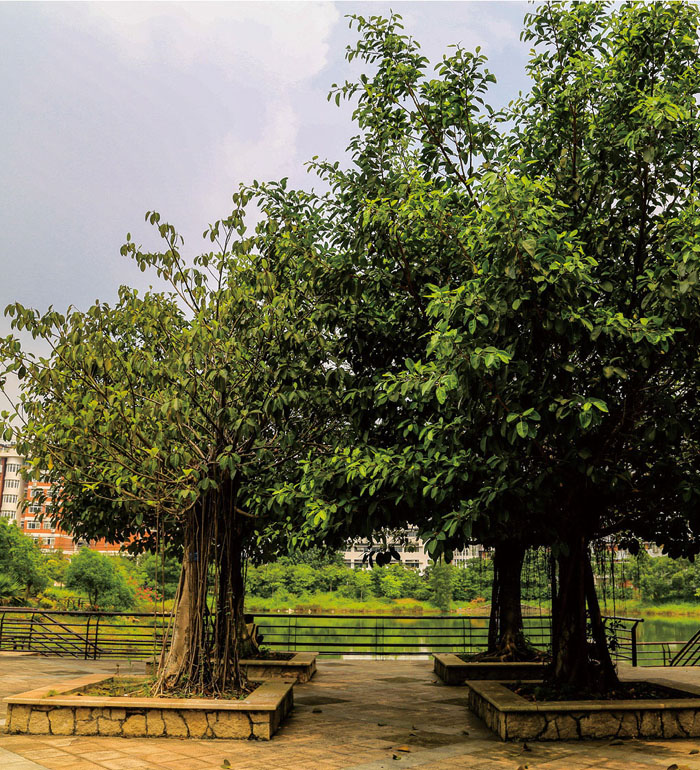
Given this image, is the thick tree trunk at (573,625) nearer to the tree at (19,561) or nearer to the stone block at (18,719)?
the stone block at (18,719)

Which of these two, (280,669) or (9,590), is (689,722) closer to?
(280,669)

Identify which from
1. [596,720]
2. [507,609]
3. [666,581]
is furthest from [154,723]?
[666,581]

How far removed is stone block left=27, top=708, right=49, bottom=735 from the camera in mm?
6809

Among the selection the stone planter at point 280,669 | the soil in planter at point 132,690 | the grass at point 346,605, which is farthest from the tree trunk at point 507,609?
the grass at point 346,605

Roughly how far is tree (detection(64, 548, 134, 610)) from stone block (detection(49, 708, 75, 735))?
30.8m

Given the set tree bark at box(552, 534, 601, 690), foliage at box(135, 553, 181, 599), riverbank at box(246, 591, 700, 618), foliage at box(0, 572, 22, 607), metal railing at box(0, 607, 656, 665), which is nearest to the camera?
tree bark at box(552, 534, 601, 690)

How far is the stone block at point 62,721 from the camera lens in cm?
681

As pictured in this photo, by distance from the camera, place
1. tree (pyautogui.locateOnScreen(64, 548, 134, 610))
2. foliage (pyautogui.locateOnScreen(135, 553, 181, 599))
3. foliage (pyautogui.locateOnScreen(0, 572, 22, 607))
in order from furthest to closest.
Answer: foliage (pyautogui.locateOnScreen(135, 553, 181, 599)) < tree (pyautogui.locateOnScreen(64, 548, 134, 610)) < foliage (pyautogui.locateOnScreen(0, 572, 22, 607))

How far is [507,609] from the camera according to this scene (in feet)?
40.9

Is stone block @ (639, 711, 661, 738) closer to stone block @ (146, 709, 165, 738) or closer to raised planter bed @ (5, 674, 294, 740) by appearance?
raised planter bed @ (5, 674, 294, 740)

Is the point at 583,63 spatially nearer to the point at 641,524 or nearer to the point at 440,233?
the point at 440,233

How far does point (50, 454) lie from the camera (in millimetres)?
7879

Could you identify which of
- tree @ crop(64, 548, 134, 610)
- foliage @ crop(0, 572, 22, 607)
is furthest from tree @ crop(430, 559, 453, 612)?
foliage @ crop(0, 572, 22, 607)

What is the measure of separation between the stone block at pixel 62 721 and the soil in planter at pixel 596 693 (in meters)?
4.47
